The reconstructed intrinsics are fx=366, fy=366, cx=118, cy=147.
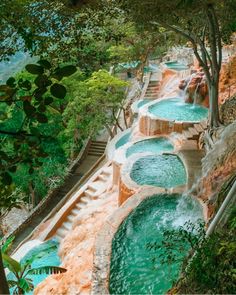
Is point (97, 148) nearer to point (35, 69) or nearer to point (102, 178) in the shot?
point (102, 178)

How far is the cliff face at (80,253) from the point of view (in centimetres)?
861

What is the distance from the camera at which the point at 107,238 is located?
8.63 meters

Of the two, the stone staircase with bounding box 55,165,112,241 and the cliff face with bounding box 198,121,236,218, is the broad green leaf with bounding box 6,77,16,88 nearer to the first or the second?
the cliff face with bounding box 198,121,236,218

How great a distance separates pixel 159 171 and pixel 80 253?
175 inches

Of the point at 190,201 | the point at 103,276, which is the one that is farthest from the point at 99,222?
the point at 103,276

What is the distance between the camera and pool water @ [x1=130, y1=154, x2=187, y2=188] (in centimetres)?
1226

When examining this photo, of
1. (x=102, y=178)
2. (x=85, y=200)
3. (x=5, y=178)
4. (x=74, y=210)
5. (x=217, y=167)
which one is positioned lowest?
(x=74, y=210)

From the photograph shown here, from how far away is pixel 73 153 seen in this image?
22.6 metres

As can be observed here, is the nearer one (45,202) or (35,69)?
(35,69)

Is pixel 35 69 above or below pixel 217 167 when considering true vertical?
above

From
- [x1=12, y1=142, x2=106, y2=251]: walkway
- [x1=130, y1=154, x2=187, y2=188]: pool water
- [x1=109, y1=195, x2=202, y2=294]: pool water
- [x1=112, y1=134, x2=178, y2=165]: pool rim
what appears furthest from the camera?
[x1=12, y1=142, x2=106, y2=251]: walkway

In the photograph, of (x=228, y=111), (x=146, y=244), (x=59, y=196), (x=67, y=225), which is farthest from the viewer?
(x=59, y=196)

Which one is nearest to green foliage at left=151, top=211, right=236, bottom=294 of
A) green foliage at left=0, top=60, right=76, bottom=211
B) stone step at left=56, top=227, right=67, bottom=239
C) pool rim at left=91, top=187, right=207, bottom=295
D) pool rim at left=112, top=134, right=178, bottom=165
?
pool rim at left=91, top=187, right=207, bottom=295

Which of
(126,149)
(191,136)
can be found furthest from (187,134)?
(126,149)
